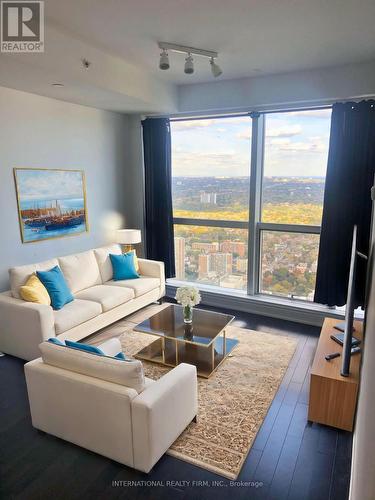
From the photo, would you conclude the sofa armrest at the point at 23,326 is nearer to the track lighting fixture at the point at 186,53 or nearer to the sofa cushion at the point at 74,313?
the sofa cushion at the point at 74,313

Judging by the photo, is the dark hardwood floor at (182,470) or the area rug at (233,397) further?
the area rug at (233,397)

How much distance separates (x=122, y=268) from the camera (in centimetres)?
489

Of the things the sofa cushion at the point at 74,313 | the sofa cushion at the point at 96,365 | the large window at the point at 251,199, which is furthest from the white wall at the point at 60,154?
the sofa cushion at the point at 96,365

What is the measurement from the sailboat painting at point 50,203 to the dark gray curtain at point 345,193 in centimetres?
335

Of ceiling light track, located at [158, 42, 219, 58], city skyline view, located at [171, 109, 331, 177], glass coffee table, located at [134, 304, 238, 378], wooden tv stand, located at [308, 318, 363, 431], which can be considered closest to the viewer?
wooden tv stand, located at [308, 318, 363, 431]

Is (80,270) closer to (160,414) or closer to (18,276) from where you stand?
(18,276)

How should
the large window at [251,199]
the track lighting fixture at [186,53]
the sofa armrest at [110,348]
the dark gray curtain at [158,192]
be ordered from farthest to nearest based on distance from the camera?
the dark gray curtain at [158,192]
the large window at [251,199]
the track lighting fixture at [186,53]
the sofa armrest at [110,348]

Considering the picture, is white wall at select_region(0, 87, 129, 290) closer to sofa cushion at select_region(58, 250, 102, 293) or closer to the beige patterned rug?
sofa cushion at select_region(58, 250, 102, 293)

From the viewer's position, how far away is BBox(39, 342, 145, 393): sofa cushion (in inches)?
85.5

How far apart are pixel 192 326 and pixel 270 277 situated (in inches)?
74.7

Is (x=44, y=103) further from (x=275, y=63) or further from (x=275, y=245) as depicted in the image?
(x=275, y=245)

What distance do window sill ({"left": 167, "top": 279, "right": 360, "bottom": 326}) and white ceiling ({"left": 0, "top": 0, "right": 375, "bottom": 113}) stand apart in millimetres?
3005

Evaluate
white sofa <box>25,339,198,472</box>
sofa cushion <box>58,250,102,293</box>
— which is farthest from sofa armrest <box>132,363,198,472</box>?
sofa cushion <box>58,250,102,293</box>

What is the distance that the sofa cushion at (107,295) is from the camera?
414cm
